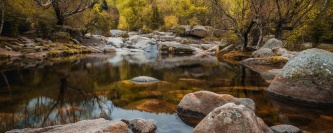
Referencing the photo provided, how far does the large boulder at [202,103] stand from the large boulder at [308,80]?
3.03 m

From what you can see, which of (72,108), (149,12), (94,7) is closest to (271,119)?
(72,108)

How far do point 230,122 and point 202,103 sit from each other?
259cm

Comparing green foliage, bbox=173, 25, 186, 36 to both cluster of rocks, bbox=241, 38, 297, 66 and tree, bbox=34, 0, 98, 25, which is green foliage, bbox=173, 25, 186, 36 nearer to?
tree, bbox=34, 0, 98, 25

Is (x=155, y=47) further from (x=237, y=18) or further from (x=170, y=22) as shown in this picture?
(x=170, y=22)

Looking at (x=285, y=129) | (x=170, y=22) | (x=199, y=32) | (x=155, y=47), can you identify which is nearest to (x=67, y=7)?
(x=155, y=47)

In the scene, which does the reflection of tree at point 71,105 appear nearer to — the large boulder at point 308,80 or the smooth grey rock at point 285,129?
the smooth grey rock at point 285,129

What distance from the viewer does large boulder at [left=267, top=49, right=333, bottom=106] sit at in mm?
9320

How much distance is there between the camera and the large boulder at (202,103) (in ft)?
24.9

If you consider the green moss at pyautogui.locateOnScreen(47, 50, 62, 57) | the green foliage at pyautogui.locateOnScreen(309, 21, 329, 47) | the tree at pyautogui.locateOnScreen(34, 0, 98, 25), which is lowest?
the green moss at pyautogui.locateOnScreen(47, 50, 62, 57)

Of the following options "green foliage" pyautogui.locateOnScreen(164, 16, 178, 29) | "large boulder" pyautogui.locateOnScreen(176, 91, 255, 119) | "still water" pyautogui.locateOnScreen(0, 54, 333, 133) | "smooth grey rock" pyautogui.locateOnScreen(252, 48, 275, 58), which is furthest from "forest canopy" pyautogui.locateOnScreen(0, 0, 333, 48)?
"green foliage" pyautogui.locateOnScreen(164, 16, 178, 29)

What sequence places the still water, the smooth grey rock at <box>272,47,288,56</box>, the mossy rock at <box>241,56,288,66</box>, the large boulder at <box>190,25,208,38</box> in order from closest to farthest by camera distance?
the still water < the mossy rock at <box>241,56,288,66</box> < the smooth grey rock at <box>272,47,288,56</box> < the large boulder at <box>190,25,208,38</box>

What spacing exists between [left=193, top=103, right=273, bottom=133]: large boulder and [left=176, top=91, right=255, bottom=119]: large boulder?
6.91ft

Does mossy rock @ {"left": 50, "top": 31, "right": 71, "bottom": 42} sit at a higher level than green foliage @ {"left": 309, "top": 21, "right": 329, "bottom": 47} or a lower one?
lower

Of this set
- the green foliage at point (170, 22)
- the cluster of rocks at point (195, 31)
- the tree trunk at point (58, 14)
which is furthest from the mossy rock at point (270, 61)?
the green foliage at point (170, 22)
